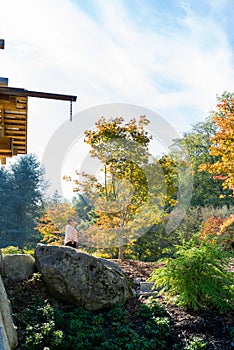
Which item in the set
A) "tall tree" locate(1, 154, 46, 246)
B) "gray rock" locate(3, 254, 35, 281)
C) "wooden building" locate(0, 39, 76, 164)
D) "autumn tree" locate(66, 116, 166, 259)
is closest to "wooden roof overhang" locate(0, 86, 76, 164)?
"wooden building" locate(0, 39, 76, 164)

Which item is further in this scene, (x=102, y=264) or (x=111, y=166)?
(x=111, y=166)

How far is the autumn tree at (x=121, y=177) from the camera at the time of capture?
1169 cm

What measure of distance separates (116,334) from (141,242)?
33.1 feet

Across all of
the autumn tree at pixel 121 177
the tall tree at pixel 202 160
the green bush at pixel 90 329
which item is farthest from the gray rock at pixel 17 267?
the tall tree at pixel 202 160

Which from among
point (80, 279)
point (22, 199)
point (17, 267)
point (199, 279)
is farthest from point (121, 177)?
point (22, 199)

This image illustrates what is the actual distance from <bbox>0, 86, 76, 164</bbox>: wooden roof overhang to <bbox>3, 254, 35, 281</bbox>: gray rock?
2304 millimetres

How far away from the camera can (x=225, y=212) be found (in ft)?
52.3

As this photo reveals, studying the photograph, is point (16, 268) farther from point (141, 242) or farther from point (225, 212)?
point (225, 212)

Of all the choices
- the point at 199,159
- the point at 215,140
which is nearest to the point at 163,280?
the point at 215,140

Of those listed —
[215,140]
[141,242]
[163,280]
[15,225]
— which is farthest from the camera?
[15,225]

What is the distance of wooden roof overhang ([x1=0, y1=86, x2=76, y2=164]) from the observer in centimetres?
390

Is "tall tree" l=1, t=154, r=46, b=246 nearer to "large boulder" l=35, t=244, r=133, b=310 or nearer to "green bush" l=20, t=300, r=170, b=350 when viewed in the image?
"large boulder" l=35, t=244, r=133, b=310

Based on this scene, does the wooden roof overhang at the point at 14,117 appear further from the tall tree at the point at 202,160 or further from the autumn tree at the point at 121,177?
the tall tree at the point at 202,160

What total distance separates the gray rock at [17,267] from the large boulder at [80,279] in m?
0.38
